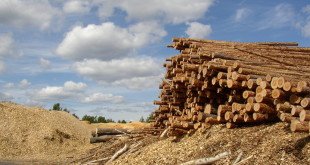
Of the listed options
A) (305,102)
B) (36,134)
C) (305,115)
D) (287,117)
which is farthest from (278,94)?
(36,134)

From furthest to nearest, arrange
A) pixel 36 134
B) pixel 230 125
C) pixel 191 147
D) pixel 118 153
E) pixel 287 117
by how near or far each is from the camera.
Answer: pixel 36 134 < pixel 118 153 < pixel 191 147 < pixel 230 125 < pixel 287 117

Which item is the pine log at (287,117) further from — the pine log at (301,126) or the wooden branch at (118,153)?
the wooden branch at (118,153)

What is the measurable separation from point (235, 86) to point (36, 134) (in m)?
13.7

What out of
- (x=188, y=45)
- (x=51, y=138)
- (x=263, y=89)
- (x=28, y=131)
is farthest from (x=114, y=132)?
(x=263, y=89)

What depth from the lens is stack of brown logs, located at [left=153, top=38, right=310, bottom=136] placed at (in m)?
6.58

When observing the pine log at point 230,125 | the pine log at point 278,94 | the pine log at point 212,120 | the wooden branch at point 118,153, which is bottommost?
the wooden branch at point 118,153

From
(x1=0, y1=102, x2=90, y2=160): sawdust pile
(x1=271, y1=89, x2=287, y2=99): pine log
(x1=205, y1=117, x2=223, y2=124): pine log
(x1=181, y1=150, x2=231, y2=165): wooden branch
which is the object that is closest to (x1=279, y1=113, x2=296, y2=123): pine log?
(x1=271, y1=89, x2=287, y2=99): pine log

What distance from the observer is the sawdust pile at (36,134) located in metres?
16.4

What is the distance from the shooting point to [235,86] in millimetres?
7523

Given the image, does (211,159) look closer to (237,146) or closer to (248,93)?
(237,146)

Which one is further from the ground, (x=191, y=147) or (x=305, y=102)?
(x=305, y=102)

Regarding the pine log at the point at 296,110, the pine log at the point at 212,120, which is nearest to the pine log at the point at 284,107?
the pine log at the point at 296,110

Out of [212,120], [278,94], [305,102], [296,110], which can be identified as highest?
[278,94]

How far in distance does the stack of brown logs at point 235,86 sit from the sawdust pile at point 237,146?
0.25 m
